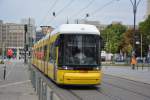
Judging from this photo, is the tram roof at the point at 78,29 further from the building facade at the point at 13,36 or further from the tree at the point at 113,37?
the tree at the point at 113,37

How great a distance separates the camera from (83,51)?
80.9 ft


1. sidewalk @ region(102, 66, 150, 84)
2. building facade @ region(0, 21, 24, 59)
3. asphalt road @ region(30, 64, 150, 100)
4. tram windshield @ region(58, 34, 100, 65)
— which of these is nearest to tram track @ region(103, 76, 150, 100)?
asphalt road @ region(30, 64, 150, 100)

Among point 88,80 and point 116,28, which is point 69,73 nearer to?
point 88,80

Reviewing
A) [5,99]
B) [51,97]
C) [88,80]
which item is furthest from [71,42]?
[51,97]

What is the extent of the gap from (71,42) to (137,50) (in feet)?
388

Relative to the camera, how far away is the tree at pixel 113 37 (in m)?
148

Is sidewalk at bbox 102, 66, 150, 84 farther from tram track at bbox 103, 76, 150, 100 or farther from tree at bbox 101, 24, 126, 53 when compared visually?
tree at bbox 101, 24, 126, 53

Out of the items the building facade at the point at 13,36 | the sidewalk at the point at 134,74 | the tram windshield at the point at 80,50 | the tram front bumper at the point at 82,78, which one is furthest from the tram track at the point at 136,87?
the building facade at the point at 13,36

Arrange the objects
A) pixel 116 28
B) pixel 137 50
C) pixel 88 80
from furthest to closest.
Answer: pixel 116 28
pixel 137 50
pixel 88 80

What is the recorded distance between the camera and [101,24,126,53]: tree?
484ft

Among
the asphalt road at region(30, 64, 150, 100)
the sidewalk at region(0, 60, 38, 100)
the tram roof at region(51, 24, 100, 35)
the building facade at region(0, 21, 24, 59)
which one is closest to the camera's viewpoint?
the sidewalk at region(0, 60, 38, 100)

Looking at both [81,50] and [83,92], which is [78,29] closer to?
[81,50]

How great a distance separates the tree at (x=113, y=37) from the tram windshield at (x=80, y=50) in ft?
389

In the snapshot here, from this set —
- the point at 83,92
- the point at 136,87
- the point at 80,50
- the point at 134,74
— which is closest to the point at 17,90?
the point at 83,92
